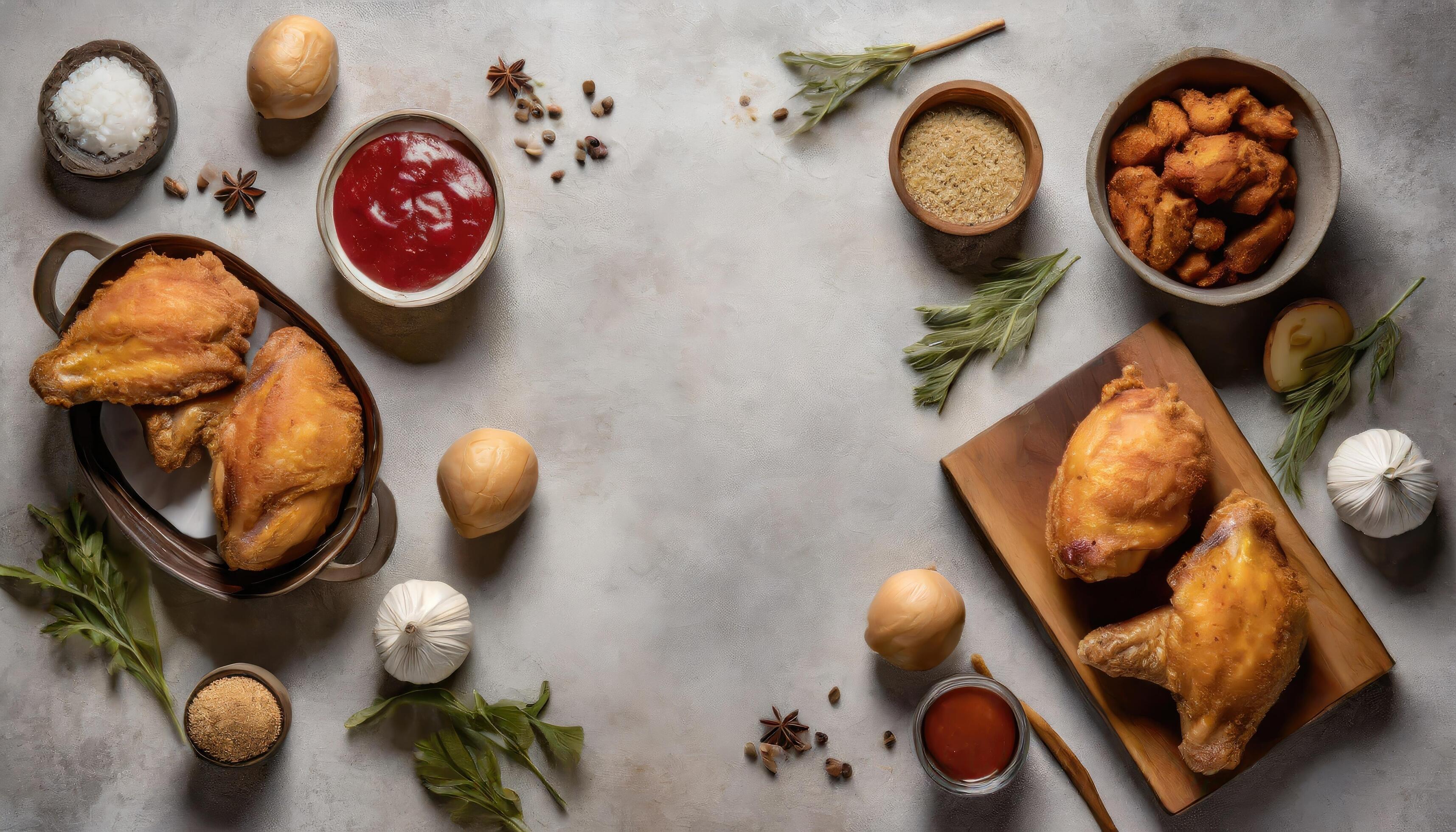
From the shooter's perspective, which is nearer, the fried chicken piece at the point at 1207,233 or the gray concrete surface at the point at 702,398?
the fried chicken piece at the point at 1207,233

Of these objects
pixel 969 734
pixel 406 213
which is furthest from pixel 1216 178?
pixel 406 213

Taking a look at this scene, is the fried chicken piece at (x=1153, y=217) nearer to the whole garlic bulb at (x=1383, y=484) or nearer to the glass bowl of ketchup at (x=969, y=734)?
the whole garlic bulb at (x=1383, y=484)

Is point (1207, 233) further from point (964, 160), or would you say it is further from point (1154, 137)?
point (964, 160)

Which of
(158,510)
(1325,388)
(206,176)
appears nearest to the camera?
(158,510)

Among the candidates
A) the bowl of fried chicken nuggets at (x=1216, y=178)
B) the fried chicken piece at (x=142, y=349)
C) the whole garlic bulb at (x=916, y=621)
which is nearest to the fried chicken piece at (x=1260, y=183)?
the bowl of fried chicken nuggets at (x=1216, y=178)

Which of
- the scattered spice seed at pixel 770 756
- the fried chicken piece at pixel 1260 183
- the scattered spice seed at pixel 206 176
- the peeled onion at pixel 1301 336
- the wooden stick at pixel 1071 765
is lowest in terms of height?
the wooden stick at pixel 1071 765

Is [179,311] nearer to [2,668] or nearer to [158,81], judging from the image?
[158,81]
